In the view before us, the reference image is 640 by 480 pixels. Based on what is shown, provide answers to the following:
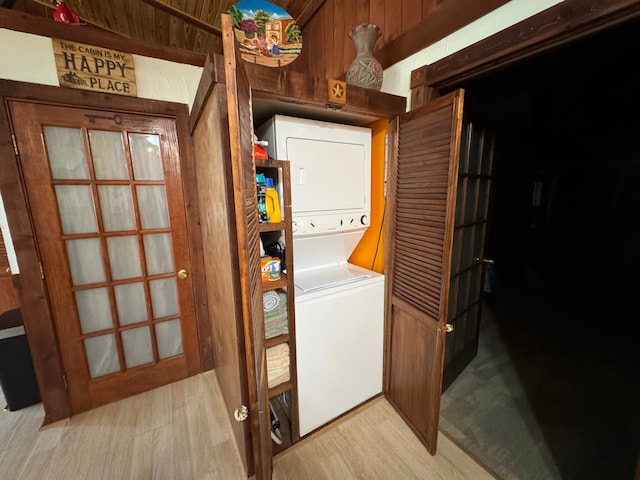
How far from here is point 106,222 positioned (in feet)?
5.59

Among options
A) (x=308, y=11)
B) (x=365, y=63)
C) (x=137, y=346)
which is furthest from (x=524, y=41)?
(x=137, y=346)

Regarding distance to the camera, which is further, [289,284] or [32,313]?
[32,313]

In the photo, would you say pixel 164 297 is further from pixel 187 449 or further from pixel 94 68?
pixel 94 68

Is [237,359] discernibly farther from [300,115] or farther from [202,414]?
[300,115]

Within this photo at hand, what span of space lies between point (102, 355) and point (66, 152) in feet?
4.63

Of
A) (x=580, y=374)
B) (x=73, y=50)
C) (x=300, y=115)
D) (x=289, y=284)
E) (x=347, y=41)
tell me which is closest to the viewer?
(x=289, y=284)

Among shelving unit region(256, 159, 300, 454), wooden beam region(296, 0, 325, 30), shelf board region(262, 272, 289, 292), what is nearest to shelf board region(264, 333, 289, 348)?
shelving unit region(256, 159, 300, 454)

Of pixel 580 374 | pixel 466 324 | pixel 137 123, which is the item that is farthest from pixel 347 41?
pixel 580 374

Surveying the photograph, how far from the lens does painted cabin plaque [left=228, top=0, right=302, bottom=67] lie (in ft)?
4.04

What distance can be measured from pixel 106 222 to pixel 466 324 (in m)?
2.81

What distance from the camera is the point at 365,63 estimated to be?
146 cm

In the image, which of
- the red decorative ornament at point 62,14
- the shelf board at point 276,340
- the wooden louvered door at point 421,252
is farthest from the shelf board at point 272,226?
the red decorative ornament at point 62,14

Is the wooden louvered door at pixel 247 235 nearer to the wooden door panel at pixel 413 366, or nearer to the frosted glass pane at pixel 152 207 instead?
the wooden door panel at pixel 413 366

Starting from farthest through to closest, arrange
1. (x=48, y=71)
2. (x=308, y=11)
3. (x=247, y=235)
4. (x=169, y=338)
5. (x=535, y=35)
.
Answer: (x=308, y=11) < (x=169, y=338) < (x=48, y=71) < (x=535, y=35) < (x=247, y=235)
